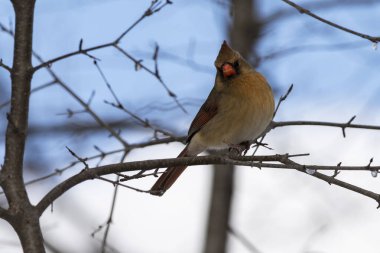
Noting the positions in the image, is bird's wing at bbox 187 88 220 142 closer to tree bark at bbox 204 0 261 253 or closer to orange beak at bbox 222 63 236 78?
orange beak at bbox 222 63 236 78

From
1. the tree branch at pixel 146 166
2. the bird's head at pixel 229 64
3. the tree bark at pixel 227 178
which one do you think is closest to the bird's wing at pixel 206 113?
the bird's head at pixel 229 64

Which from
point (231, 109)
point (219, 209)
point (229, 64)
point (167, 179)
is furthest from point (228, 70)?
point (219, 209)

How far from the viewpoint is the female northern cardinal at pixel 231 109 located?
3.51 meters

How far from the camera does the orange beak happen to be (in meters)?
3.65

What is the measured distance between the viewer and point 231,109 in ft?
11.9

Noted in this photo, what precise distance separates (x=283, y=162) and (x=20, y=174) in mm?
924

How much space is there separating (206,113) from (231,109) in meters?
0.19

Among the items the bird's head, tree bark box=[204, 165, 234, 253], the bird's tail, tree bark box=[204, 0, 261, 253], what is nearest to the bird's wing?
the bird's head

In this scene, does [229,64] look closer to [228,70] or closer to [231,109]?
[228,70]

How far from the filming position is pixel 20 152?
248 centimetres

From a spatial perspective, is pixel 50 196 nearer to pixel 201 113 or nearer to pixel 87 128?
pixel 201 113

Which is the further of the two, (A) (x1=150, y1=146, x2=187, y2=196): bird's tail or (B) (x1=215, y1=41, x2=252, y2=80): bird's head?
(B) (x1=215, y1=41, x2=252, y2=80): bird's head

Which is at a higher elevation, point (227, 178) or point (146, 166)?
point (227, 178)

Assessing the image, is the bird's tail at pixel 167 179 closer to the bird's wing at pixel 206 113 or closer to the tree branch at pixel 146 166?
the bird's wing at pixel 206 113
